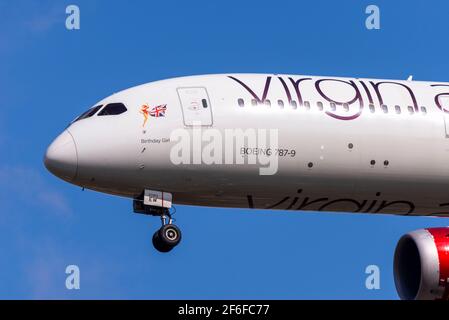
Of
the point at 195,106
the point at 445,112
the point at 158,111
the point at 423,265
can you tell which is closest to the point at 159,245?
the point at 158,111

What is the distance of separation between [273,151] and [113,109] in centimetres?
558

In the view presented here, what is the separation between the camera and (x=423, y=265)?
115 ft

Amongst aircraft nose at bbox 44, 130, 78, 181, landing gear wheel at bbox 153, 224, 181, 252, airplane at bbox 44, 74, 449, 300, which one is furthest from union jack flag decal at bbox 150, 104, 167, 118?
landing gear wheel at bbox 153, 224, 181, 252

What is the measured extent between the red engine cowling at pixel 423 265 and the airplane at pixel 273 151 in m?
0.04

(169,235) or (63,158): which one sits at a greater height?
(63,158)

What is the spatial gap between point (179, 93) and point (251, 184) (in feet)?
13.0

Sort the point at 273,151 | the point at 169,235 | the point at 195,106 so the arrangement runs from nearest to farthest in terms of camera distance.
→ the point at 169,235, the point at 273,151, the point at 195,106

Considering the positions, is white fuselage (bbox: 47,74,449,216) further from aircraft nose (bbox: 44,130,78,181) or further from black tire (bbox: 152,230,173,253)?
black tire (bbox: 152,230,173,253)

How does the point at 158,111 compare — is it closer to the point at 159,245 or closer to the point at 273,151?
the point at 273,151

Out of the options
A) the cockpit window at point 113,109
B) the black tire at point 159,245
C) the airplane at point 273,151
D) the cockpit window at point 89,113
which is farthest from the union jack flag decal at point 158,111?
the black tire at point 159,245

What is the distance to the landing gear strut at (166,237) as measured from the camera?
3678 cm

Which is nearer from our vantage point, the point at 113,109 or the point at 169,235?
the point at 169,235
